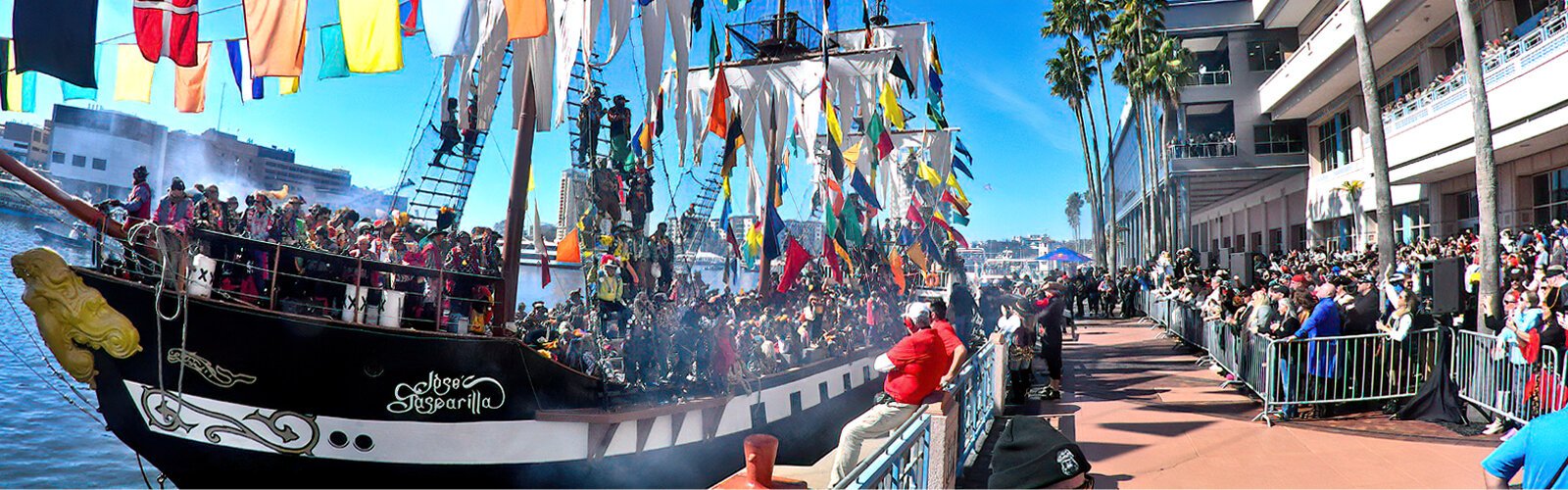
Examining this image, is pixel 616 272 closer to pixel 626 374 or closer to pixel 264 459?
pixel 626 374

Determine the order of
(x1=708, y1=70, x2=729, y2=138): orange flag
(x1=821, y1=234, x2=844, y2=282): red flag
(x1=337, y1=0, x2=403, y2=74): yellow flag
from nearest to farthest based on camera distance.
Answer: (x1=337, y1=0, x2=403, y2=74): yellow flag
(x1=708, y1=70, x2=729, y2=138): orange flag
(x1=821, y1=234, x2=844, y2=282): red flag

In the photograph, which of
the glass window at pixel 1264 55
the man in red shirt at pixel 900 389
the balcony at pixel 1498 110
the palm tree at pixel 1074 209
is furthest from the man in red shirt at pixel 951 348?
the palm tree at pixel 1074 209

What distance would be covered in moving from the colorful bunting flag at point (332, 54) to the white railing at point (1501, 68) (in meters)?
19.4

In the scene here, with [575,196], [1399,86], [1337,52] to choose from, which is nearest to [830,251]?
[575,196]

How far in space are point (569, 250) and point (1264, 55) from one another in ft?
120

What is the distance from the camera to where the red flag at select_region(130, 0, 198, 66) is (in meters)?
7.13

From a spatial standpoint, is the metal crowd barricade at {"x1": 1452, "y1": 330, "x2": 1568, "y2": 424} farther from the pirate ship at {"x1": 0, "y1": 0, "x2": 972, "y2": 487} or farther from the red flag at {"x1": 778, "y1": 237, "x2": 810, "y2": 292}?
the red flag at {"x1": 778, "y1": 237, "x2": 810, "y2": 292}

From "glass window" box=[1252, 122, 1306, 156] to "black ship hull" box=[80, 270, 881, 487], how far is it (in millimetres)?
34778

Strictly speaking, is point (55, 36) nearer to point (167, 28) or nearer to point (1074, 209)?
point (167, 28)

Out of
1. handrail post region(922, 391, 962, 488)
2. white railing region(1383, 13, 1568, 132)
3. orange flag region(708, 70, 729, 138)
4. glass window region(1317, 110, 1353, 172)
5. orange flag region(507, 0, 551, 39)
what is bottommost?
handrail post region(922, 391, 962, 488)

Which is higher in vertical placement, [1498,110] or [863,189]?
[1498,110]

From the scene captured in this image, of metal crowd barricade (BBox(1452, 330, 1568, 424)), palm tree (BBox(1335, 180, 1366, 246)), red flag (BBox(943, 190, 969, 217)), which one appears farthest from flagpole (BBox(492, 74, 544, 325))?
palm tree (BBox(1335, 180, 1366, 246))

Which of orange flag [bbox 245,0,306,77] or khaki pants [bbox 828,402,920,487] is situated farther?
orange flag [bbox 245,0,306,77]

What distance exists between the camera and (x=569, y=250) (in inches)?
435
